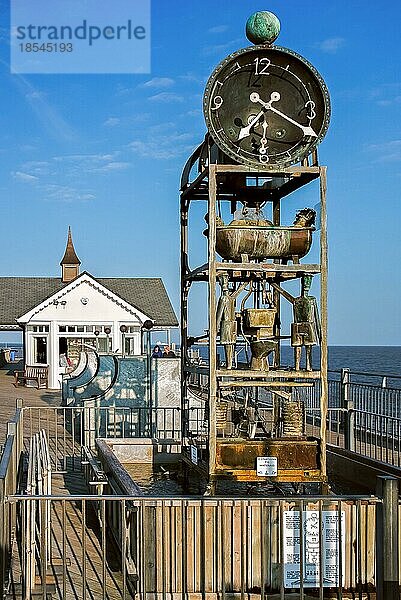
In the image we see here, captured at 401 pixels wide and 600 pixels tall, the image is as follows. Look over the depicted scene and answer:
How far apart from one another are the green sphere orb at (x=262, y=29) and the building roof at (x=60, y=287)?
1496 inches

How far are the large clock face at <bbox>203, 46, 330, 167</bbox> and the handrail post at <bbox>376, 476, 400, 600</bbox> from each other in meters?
4.33

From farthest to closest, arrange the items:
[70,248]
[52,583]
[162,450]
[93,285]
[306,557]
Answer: [70,248] → [93,285] → [162,450] → [52,583] → [306,557]

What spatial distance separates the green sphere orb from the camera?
392 inches

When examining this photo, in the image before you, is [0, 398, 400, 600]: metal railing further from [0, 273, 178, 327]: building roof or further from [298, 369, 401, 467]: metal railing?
[0, 273, 178, 327]: building roof

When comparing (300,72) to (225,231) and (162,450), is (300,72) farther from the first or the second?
(162,450)

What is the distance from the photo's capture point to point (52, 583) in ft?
28.6

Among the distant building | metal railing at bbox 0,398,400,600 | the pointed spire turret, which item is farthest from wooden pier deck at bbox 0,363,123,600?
the pointed spire turret

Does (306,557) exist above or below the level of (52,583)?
above

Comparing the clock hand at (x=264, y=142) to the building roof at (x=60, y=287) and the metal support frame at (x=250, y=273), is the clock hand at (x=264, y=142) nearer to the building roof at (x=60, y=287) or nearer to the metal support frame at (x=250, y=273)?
the metal support frame at (x=250, y=273)

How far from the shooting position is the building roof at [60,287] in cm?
4994

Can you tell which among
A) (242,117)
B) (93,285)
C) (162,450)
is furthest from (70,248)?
(242,117)

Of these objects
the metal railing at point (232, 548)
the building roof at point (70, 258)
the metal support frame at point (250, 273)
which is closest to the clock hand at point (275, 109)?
the metal support frame at point (250, 273)

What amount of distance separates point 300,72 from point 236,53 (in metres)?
0.70

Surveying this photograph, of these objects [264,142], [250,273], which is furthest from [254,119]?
[250,273]
